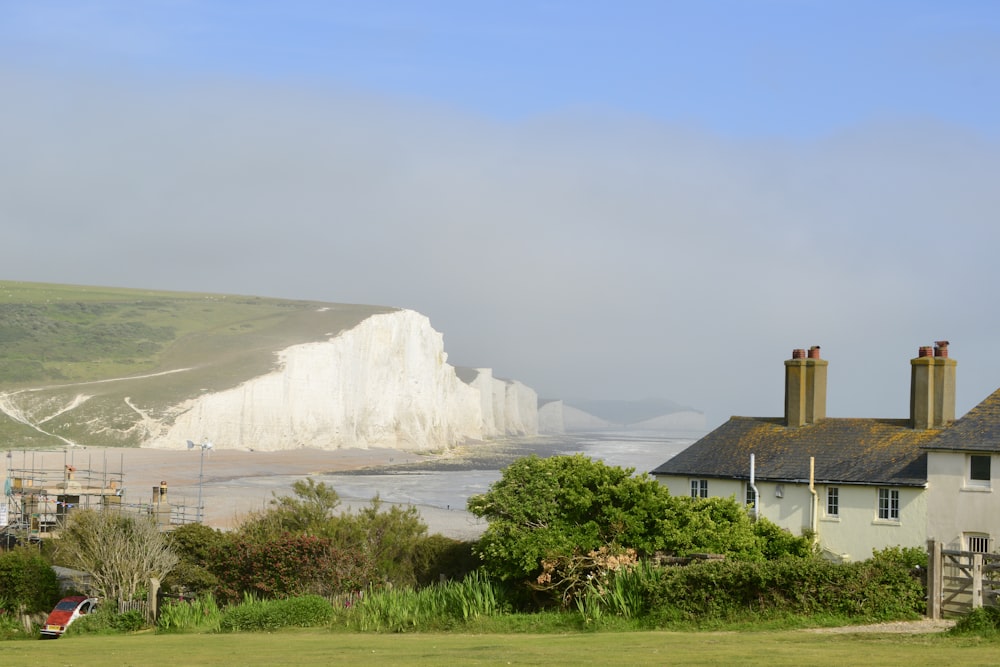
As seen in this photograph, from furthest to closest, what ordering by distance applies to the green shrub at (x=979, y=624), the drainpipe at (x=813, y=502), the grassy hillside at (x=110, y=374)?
the grassy hillside at (x=110, y=374), the drainpipe at (x=813, y=502), the green shrub at (x=979, y=624)

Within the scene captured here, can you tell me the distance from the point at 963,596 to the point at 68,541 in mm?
22908

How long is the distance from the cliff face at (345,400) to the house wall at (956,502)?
108 m

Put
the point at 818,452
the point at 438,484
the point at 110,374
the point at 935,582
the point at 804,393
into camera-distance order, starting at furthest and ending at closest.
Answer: the point at 110,374 < the point at 438,484 < the point at 804,393 < the point at 818,452 < the point at 935,582

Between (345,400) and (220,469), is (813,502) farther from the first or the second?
(345,400)

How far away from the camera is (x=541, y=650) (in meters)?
18.5

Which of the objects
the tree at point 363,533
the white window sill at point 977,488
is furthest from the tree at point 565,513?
the white window sill at point 977,488

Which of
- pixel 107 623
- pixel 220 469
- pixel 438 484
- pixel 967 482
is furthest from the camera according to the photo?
pixel 220 469

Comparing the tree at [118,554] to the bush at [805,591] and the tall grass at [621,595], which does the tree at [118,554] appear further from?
the bush at [805,591]

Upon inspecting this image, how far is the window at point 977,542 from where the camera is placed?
103 feet

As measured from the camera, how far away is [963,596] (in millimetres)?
21234

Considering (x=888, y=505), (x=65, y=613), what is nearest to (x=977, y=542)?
(x=888, y=505)

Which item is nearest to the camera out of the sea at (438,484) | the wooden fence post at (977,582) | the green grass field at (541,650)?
the green grass field at (541,650)

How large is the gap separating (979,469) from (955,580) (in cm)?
1167

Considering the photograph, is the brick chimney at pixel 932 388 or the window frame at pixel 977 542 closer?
the window frame at pixel 977 542
